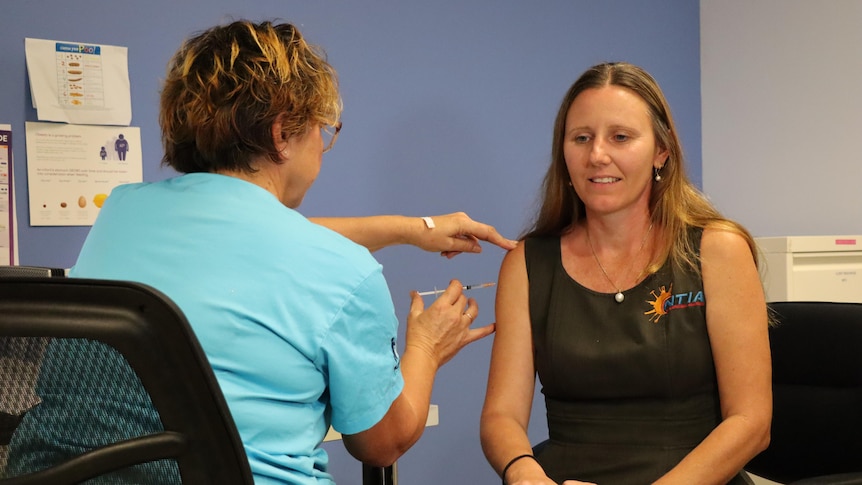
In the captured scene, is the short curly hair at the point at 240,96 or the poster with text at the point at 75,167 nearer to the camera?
the short curly hair at the point at 240,96

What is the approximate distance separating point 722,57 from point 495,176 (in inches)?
45.7

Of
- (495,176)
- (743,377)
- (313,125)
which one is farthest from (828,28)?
(313,125)

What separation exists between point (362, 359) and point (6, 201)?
1.40 metres

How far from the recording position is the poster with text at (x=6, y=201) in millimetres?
2156

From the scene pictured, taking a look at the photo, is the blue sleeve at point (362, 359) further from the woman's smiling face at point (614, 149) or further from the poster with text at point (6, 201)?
the poster with text at point (6, 201)

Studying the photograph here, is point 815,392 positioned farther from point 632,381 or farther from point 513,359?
point 513,359

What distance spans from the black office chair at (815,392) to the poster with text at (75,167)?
1.66 meters

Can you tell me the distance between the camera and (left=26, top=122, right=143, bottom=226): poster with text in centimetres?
221

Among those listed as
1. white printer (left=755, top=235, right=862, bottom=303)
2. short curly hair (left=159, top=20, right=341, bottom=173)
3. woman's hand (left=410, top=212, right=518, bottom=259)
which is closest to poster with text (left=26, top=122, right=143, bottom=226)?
woman's hand (left=410, top=212, right=518, bottom=259)

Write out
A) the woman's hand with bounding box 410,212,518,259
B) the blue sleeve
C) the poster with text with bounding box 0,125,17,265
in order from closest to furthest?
1. the blue sleeve
2. the woman's hand with bounding box 410,212,518,259
3. the poster with text with bounding box 0,125,17,265

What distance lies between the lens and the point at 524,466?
64.7 inches

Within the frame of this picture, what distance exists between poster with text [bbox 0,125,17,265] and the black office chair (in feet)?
5.92

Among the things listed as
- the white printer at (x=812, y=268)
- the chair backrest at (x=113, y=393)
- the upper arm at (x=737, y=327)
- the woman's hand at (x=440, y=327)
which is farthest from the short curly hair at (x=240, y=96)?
the white printer at (x=812, y=268)

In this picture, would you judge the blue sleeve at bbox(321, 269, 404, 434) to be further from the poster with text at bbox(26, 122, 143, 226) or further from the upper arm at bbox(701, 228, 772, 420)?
the poster with text at bbox(26, 122, 143, 226)
